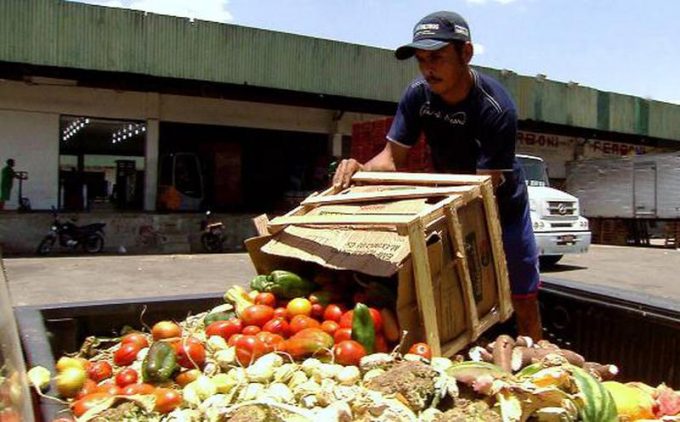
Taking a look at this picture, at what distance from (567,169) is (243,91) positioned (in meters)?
13.0

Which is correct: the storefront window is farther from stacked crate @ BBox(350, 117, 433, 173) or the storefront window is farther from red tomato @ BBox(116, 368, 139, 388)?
red tomato @ BBox(116, 368, 139, 388)

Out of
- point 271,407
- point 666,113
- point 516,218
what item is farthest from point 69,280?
point 666,113

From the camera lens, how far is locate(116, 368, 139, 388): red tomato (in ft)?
8.09

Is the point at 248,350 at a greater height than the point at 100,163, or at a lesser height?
lesser

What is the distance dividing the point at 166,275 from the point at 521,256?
32.1ft

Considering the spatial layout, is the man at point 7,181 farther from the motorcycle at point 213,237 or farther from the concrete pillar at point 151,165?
the motorcycle at point 213,237

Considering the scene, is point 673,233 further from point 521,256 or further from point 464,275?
point 464,275

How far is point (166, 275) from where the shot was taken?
12.2 meters

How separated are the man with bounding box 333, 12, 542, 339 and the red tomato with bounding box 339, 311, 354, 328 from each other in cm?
83

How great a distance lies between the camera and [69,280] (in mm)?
11172

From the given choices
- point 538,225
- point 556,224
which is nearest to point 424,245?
point 538,225

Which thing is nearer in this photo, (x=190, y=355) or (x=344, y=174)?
(x=190, y=355)

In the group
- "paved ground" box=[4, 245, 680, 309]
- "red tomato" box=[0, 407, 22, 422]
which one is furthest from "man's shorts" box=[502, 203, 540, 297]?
"paved ground" box=[4, 245, 680, 309]

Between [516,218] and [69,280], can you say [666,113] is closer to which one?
[69,280]
